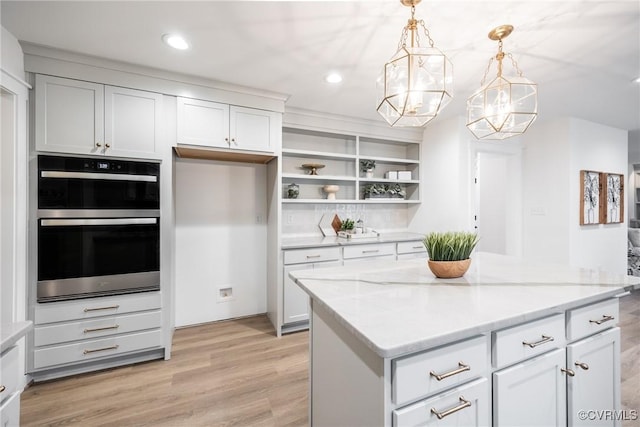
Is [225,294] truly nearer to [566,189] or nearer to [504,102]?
[504,102]

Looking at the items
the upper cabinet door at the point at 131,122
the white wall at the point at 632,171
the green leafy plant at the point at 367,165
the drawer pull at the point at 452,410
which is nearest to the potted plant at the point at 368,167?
the green leafy plant at the point at 367,165

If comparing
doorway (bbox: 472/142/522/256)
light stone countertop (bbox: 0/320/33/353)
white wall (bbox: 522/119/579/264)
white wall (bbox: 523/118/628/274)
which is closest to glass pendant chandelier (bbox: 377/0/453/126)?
light stone countertop (bbox: 0/320/33/353)

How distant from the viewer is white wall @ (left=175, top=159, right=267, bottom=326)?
3.08 meters

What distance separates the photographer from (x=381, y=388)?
2.97 feet

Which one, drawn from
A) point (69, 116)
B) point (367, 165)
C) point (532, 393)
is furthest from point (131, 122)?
point (532, 393)

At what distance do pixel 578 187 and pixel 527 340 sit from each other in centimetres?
382

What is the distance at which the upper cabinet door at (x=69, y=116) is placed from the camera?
80.8 inches

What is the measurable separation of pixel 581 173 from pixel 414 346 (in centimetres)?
447

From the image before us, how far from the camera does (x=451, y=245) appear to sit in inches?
59.1

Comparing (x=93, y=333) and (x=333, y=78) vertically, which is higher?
(x=333, y=78)

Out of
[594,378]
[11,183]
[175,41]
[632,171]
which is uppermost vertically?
[175,41]

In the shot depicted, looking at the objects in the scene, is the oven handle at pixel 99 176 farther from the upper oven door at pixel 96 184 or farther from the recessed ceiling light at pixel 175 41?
the recessed ceiling light at pixel 175 41

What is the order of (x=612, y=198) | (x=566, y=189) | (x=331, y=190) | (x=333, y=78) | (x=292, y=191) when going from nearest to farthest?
(x=333, y=78)
(x=292, y=191)
(x=331, y=190)
(x=566, y=189)
(x=612, y=198)

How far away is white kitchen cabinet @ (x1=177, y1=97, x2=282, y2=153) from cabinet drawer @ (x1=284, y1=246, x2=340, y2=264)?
107 centimetres
